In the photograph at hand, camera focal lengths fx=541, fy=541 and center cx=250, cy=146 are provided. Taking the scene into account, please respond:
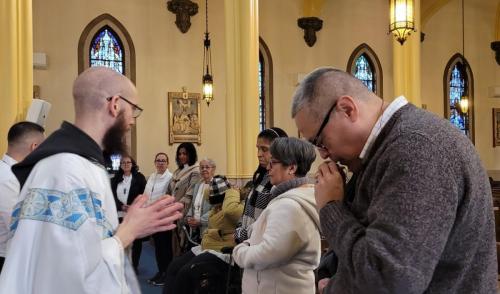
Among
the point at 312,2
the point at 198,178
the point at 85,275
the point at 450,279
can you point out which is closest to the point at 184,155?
the point at 198,178

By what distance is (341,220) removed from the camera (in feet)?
5.09

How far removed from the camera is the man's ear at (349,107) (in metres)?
1.62

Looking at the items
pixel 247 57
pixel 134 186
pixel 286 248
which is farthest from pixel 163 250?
pixel 286 248

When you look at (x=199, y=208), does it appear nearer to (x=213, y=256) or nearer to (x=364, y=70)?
(x=213, y=256)

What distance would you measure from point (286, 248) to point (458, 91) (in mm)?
14878

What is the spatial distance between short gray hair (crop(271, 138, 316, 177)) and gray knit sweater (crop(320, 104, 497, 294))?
1.64 meters

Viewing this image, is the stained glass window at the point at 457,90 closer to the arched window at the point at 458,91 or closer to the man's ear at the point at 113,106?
the arched window at the point at 458,91

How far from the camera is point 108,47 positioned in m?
12.0

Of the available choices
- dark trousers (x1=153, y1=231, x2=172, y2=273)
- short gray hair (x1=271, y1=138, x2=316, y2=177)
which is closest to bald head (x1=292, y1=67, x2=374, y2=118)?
short gray hair (x1=271, y1=138, x2=316, y2=177)

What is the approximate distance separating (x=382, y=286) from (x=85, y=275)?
0.96 meters

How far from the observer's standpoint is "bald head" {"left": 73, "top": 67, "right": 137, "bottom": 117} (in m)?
1.99

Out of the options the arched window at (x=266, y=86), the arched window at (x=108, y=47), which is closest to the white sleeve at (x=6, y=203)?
the arched window at (x=108, y=47)

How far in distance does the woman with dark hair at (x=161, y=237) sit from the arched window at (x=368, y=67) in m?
7.72

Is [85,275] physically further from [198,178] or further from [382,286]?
[198,178]
